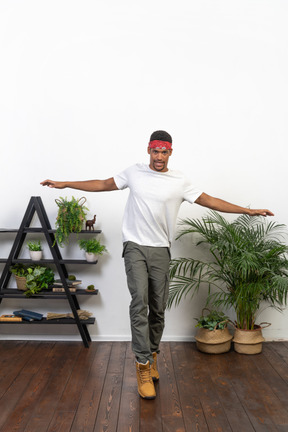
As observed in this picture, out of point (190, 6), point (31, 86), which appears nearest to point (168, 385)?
point (31, 86)

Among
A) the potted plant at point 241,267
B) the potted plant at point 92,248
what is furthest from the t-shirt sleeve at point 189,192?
the potted plant at point 92,248

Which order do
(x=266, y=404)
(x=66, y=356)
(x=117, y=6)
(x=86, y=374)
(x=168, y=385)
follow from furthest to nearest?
(x=117, y=6), (x=66, y=356), (x=86, y=374), (x=168, y=385), (x=266, y=404)

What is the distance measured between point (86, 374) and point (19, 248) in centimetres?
126

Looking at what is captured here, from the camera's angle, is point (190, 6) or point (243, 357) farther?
point (190, 6)

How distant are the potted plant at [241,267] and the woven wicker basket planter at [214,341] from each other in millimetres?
89

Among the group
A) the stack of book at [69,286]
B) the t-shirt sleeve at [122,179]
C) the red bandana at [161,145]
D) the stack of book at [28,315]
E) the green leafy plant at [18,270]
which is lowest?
the stack of book at [28,315]

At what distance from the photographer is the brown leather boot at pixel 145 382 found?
3043 mm

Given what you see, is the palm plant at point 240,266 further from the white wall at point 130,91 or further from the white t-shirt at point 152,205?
the white t-shirt at point 152,205

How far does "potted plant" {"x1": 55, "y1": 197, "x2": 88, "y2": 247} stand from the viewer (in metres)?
4.01

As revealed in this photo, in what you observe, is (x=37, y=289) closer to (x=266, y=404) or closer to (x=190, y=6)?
(x=266, y=404)

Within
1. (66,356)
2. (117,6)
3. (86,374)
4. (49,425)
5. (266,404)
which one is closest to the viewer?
(49,425)

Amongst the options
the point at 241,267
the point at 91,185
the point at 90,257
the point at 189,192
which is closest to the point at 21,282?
the point at 90,257

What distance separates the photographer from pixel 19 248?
422cm

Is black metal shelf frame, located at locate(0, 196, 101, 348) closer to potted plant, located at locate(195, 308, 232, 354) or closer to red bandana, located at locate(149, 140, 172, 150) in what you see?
potted plant, located at locate(195, 308, 232, 354)
